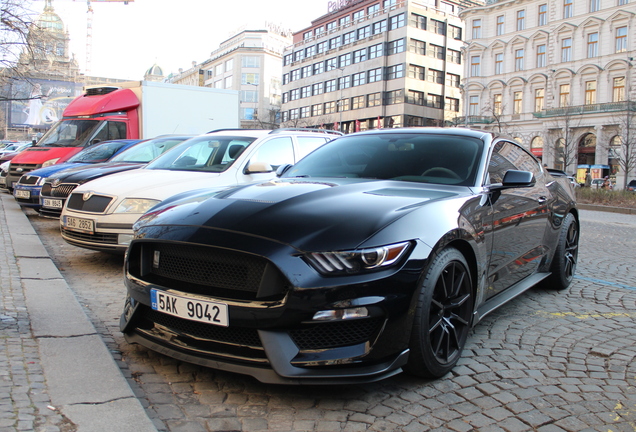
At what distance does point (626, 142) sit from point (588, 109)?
7409mm

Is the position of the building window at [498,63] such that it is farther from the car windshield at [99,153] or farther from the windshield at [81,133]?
the car windshield at [99,153]

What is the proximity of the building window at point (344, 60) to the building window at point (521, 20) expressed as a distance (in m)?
23.1

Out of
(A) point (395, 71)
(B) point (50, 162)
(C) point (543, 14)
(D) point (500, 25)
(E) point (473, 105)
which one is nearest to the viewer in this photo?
(B) point (50, 162)

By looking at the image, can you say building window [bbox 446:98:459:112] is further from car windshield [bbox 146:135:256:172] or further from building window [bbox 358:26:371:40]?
car windshield [bbox 146:135:256:172]

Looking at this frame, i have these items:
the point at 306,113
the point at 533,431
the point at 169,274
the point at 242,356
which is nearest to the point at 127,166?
the point at 169,274

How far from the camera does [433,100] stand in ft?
227

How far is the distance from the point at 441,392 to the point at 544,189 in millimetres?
2842

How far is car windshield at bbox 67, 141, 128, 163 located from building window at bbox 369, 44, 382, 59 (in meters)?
61.2

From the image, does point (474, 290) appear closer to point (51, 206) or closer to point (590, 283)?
point (590, 283)

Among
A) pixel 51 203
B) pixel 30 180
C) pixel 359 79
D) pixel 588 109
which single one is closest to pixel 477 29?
pixel 359 79

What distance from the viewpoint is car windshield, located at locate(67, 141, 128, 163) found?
11836 millimetres

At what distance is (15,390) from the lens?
2807 millimetres

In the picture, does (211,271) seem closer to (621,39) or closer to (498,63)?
(621,39)

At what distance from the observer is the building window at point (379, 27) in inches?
2739
